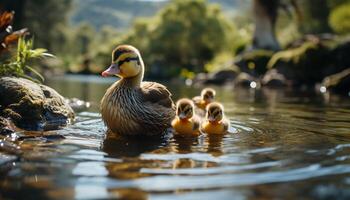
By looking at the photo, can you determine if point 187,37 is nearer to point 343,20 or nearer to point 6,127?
point 343,20

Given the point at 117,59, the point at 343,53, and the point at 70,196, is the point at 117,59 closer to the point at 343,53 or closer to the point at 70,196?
the point at 70,196

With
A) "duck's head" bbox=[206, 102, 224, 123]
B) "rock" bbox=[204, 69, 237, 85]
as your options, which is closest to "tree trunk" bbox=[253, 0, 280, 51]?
"rock" bbox=[204, 69, 237, 85]

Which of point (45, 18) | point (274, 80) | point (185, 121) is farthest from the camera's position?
point (45, 18)

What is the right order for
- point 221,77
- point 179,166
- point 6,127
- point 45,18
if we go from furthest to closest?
point 45,18
point 221,77
point 6,127
point 179,166

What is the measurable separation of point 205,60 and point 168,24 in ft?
22.3

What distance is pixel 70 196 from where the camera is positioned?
4926mm

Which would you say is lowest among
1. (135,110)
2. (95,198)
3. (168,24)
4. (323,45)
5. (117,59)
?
(95,198)

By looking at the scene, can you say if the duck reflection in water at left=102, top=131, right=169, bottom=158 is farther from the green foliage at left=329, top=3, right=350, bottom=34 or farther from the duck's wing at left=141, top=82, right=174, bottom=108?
the green foliage at left=329, top=3, right=350, bottom=34

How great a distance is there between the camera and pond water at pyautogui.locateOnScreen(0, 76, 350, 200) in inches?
201

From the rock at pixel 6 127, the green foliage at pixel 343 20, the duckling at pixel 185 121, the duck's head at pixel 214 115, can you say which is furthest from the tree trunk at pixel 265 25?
the rock at pixel 6 127

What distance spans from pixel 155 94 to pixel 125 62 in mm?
829

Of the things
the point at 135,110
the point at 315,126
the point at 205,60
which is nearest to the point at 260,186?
the point at 135,110

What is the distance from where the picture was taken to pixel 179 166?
625 centimetres

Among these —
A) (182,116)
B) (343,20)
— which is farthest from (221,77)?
(182,116)
